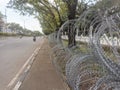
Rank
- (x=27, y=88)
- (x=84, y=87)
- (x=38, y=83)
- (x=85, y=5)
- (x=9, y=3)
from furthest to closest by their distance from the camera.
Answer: (x=9, y=3), (x=85, y=5), (x=38, y=83), (x=27, y=88), (x=84, y=87)

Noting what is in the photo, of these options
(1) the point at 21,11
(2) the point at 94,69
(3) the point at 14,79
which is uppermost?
(1) the point at 21,11

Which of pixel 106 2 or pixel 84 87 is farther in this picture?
pixel 106 2

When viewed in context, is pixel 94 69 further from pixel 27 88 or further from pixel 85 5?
pixel 85 5

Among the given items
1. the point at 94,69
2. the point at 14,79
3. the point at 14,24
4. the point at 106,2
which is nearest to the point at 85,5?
the point at 106,2

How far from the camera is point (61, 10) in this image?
31031 millimetres

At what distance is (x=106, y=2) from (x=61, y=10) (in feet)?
45.6

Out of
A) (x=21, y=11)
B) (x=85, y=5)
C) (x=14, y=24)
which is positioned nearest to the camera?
(x=85, y=5)

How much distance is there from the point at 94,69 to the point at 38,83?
4.09 meters

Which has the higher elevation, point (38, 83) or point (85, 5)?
point (85, 5)

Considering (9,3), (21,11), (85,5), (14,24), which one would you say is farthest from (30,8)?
(14,24)

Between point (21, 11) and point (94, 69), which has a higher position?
point (21, 11)

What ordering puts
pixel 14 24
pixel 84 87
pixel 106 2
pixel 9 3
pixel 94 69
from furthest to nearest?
pixel 14 24 → pixel 9 3 → pixel 106 2 → pixel 84 87 → pixel 94 69

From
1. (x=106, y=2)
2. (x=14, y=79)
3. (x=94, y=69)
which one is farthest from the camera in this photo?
(x=106, y=2)

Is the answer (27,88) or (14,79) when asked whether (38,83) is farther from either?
(14,79)
